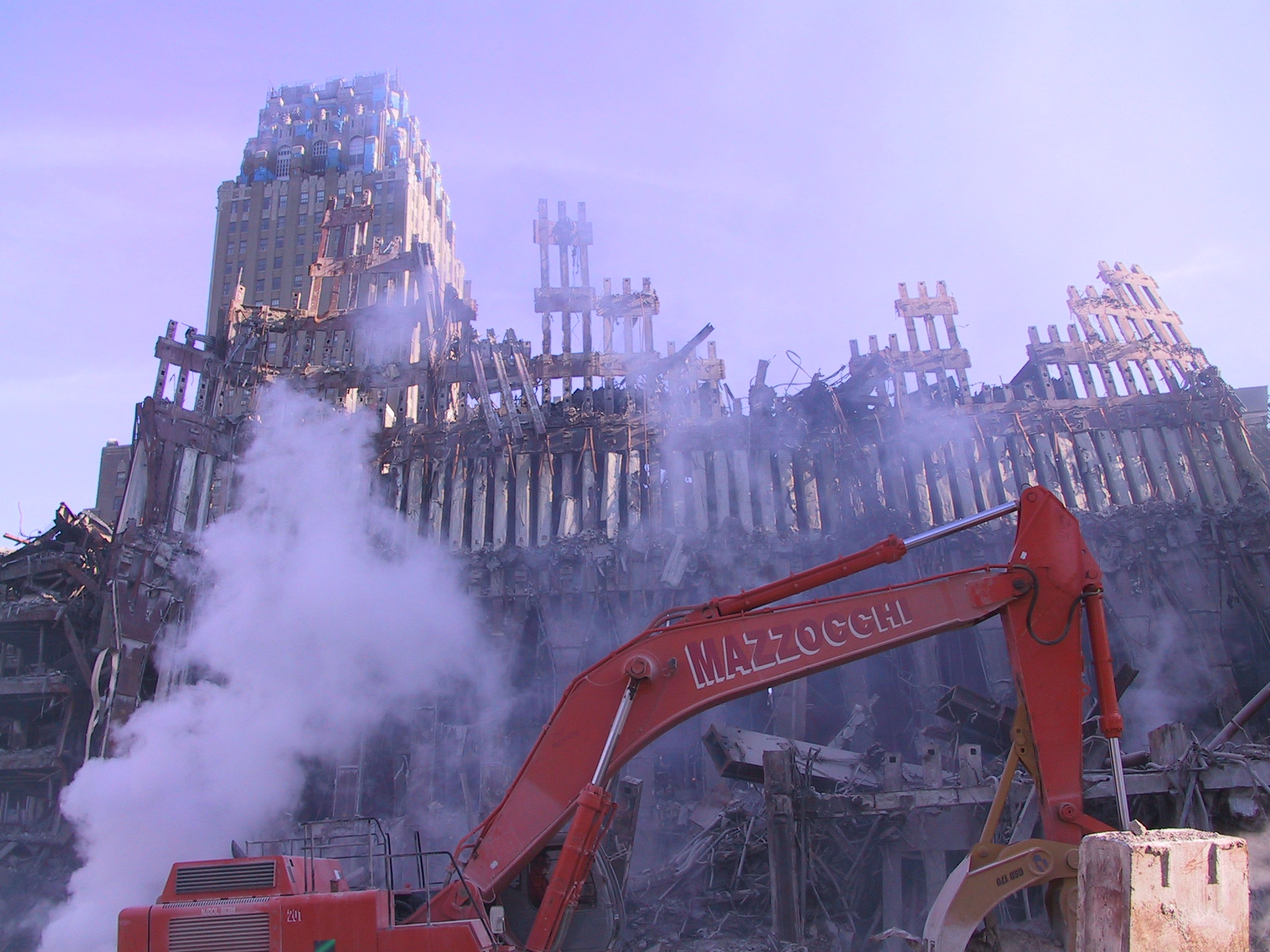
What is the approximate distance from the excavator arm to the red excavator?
0.05 feet

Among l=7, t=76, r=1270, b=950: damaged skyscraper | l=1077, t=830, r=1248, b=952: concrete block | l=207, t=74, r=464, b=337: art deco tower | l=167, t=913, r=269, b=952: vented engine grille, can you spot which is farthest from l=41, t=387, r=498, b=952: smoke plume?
l=207, t=74, r=464, b=337: art deco tower

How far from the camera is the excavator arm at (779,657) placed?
8242 mm

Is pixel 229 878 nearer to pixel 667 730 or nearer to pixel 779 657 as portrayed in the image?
pixel 667 730

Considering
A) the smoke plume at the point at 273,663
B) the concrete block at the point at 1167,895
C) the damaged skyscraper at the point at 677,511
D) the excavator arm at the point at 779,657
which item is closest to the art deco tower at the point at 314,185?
the damaged skyscraper at the point at 677,511

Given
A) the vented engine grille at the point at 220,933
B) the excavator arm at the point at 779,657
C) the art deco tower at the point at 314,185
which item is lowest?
the vented engine grille at the point at 220,933

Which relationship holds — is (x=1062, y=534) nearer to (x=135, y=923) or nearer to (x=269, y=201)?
(x=135, y=923)

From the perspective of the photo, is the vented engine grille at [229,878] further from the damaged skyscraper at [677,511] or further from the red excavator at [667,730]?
the damaged skyscraper at [677,511]

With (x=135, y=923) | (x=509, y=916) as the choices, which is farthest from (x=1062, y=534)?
(x=135, y=923)

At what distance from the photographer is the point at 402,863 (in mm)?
15086

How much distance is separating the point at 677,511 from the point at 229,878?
13.8 meters

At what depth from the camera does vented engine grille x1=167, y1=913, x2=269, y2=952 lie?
727cm

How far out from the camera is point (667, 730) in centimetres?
860

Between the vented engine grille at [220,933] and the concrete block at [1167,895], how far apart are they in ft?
19.0

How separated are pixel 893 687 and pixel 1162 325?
1169cm
